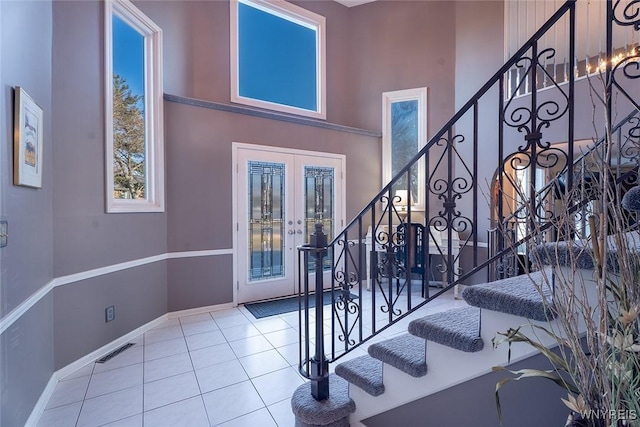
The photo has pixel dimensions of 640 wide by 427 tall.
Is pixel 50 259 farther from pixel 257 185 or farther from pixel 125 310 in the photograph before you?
pixel 257 185

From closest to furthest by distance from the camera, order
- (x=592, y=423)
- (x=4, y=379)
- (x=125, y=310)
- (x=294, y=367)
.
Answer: (x=592, y=423) < (x=4, y=379) < (x=294, y=367) < (x=125, y=310)

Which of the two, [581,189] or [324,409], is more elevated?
[581,189]

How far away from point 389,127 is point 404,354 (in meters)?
4.44

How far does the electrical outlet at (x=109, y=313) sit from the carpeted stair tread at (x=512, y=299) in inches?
119

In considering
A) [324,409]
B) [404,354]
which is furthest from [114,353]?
[404,354]

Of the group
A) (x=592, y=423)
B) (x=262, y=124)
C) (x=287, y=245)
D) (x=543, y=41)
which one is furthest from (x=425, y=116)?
(x=592, y=423)

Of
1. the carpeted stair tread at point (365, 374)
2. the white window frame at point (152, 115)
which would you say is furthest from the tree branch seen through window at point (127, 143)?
the carpeted stair tread at point (365, 374)

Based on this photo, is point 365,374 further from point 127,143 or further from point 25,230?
point 127,143

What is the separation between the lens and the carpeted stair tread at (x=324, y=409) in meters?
1.68

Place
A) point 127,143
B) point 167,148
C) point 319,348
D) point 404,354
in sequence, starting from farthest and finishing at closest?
point 167,148 → point 127,143 → point 319,348 → point 404,354

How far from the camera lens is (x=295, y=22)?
5121mm

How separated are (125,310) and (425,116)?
485 centimetres

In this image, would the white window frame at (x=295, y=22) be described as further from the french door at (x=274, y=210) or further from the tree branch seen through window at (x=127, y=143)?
the tree branch seen through window at (x=127, y=143)

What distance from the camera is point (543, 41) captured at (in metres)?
4.27
